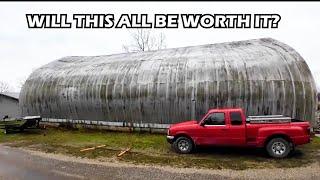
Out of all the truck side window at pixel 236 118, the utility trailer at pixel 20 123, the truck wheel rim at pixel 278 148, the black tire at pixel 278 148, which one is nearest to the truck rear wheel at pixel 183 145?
the truck side window at pixel 236 118

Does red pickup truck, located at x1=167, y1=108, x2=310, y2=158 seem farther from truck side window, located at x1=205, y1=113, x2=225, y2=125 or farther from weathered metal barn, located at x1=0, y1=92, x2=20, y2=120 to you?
weathered metal barn, located at x1=0, y1=92, x2=20, y2=120

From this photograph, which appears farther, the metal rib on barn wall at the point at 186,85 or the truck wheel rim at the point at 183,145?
the metal rib on barn wall at the point at 186,85

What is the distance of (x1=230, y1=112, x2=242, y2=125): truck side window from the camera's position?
14436 mm

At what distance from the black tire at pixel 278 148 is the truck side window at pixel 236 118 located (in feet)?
4.66

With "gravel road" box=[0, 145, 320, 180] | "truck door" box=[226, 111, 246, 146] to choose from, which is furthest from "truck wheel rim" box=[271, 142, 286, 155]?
"gravel road" box=[0, 145, 320, 180]

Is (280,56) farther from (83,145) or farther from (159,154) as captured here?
(83,145)

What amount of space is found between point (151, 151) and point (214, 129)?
3.09 metres

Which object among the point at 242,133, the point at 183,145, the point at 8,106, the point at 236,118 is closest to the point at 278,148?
the point at 242,133

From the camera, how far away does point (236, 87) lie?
19.6 meters

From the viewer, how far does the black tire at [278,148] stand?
13.9m

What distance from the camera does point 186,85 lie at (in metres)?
20.7

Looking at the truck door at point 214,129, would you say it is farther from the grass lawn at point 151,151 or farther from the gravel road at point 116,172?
the gravel road at point 116,172

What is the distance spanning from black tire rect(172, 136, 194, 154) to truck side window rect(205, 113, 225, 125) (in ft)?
3.72

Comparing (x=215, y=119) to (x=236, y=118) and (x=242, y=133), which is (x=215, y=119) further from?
(x=242, y=133)
